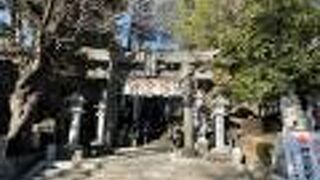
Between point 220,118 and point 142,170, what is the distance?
4.55 m

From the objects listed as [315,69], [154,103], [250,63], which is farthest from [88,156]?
[154,103]

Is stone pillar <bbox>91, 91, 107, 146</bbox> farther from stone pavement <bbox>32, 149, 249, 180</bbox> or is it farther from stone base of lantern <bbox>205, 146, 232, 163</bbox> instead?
stone base of lantern <bbox>205, 146, 232, 163</bbox>

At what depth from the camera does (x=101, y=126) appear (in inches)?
866

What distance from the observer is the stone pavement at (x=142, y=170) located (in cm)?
1742

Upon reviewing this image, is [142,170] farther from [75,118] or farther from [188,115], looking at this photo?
[75,118]

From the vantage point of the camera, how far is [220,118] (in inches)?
850

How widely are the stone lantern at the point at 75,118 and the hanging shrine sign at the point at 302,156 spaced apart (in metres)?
8.72

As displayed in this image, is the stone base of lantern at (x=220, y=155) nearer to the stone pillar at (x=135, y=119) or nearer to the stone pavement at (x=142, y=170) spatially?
the stone pavement at (x=142, y=170)

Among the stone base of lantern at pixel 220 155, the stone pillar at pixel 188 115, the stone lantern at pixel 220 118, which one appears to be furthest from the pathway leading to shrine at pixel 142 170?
the stone lantern at pixel 220 118

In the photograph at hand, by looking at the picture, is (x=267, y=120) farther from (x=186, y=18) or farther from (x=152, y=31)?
(x=152, y=31)

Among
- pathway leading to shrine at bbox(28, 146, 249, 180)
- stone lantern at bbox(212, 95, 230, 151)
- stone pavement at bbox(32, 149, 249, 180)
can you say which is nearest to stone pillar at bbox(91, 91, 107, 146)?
stone pavement at bbox(32, 149, 249, 180)

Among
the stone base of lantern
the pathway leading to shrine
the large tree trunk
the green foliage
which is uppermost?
the green foliage

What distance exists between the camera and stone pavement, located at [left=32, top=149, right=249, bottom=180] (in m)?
17.4

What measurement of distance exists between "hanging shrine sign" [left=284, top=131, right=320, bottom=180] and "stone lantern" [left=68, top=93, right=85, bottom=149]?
8715 millimetres
